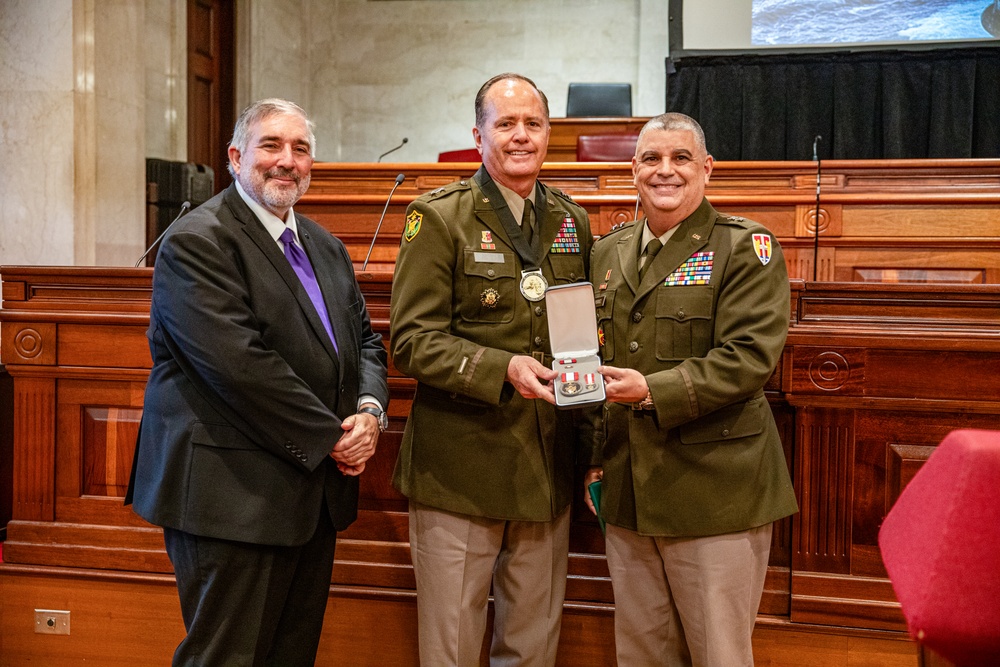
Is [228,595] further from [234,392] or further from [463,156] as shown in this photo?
[463,156]

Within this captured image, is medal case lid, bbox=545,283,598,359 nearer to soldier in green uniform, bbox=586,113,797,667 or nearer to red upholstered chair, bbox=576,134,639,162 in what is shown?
soldier in green uniform, bbox=586,113,797,667

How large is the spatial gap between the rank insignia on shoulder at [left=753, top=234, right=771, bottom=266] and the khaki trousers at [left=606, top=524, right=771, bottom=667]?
0.55m

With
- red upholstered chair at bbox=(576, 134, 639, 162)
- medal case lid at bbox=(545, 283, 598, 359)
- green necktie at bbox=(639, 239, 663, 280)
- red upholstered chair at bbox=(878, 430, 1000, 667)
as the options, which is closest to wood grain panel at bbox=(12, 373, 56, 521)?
medal case lid at bbox=(545, 283, 598, 359)

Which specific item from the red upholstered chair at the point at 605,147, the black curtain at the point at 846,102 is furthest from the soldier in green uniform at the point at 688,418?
the black curtain at the point at 846,102

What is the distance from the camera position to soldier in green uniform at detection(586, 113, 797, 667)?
1678 millimetres

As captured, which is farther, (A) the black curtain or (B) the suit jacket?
(A) the black curtain

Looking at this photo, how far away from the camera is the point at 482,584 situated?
1890mm

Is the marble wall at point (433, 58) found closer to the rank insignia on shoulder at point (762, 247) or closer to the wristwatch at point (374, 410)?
the rank insignia on shoulder at point (762, 247)

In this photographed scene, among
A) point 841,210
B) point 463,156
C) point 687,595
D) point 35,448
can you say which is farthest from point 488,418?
A: point 463,156

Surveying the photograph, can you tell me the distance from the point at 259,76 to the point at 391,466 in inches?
214

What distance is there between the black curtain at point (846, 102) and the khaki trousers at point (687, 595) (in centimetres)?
515

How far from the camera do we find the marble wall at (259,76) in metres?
5.05

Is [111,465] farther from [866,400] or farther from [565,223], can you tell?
[866,400]

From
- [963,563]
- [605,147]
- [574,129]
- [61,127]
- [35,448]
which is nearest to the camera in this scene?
[963,563]
